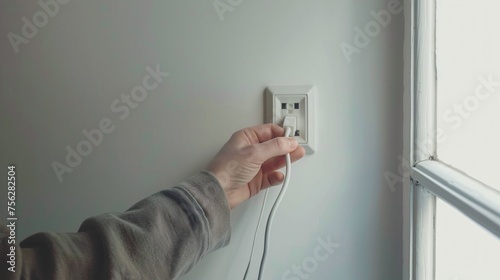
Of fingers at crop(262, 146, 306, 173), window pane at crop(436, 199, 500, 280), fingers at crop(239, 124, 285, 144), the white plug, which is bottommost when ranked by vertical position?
window pane at crop(436, 199, 500, 280)

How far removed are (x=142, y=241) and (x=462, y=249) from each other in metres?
0.43

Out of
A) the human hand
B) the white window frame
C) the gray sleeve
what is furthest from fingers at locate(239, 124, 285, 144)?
the white window frame

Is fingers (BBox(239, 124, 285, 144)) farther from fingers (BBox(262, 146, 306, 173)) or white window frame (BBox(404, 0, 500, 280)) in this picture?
white window frame (BBox(404, 0, 500, 280))

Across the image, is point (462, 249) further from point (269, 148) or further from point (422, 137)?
point (269, 148)

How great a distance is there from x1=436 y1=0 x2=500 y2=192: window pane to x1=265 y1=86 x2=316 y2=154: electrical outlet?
21 cm

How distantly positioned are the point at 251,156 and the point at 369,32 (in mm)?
304

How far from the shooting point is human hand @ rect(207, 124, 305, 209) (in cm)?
57

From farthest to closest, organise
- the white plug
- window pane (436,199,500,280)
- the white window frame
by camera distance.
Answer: the white plug → the white window frame → window pane (436,199,500,280)

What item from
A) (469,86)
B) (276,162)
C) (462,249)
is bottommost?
(462,249)

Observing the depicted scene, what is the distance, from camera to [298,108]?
2.10 feet

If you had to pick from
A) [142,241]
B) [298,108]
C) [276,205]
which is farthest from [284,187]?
[142,241]

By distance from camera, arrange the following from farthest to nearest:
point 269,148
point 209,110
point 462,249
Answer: point 209,110 → point 269,148 → point 462,249

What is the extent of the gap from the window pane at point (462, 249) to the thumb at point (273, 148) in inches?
9.6

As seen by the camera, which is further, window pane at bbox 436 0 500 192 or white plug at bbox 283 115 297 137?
white plug at bbox 283 115 297 137
